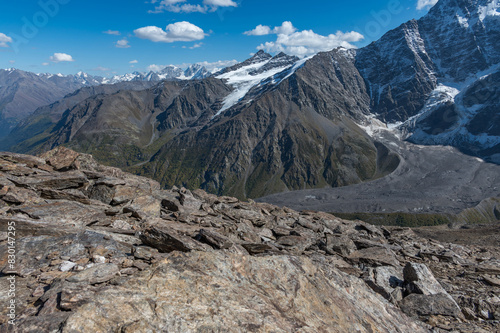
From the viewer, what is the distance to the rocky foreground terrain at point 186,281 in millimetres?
9172

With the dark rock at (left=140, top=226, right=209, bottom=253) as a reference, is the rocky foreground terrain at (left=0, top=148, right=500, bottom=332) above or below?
below

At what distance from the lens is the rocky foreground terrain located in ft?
30.1

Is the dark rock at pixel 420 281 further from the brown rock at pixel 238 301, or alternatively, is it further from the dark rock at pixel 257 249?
the dark rock at pixel 257 249

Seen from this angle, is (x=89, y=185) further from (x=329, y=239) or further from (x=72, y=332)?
(x=329, y=239)

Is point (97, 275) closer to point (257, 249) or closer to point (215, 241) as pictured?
point (215, 241)

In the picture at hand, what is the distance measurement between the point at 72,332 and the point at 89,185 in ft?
78.3

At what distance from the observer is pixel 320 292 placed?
13383mm

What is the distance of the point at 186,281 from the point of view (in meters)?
11.0

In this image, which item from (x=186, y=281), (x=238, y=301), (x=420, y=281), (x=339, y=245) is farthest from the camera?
(x=339, y=245)

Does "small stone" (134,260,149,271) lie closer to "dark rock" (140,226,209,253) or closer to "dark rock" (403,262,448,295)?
"dark rock" (140,226,209,253)

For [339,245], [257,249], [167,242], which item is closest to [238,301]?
[167,242]

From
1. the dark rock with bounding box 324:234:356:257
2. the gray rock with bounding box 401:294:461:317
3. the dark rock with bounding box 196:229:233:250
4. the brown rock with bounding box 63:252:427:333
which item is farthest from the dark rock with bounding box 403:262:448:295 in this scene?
the dark rock with bounding box 196:229:233:250

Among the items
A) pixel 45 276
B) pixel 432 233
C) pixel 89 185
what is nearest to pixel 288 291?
pixel 45 276

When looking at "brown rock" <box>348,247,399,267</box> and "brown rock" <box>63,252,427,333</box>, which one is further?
"brown rock" <box>348,247,399,267</box>
